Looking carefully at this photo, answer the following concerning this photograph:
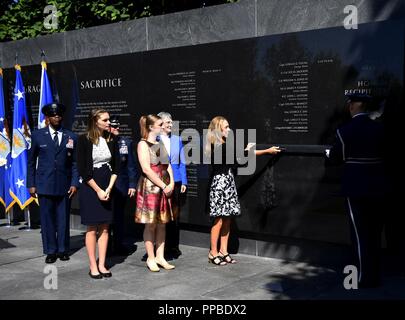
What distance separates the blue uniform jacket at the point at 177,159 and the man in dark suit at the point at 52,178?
1.36 meters

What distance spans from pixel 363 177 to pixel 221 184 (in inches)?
70.0

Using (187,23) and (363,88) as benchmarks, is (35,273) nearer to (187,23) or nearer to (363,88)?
(187,23)

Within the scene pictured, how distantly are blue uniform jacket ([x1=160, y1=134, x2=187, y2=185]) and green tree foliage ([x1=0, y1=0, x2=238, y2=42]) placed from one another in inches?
182

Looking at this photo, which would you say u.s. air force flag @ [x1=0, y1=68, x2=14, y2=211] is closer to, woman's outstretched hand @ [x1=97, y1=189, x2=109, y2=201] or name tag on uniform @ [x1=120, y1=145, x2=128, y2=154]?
name tag on uniform @ [x1=120, y1=145, x2=128, y2=154]

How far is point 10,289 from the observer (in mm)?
5773

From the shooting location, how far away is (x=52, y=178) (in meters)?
7.04

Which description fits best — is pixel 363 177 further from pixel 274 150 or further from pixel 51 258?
pixel 51 258

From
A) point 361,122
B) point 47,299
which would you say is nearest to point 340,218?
point 361,122

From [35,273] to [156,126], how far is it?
2.29 m

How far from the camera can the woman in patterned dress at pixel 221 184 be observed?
255 inches

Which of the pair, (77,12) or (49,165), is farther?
(77,12)

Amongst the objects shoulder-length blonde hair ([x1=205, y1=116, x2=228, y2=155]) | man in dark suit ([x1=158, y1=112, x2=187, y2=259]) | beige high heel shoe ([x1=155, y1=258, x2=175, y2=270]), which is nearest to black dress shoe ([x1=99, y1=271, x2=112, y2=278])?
beige high heel shoe ([x1=155, y1=258, x2=175, y2=270])

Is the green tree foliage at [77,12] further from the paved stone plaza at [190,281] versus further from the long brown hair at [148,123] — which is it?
the paved stone plaza at [190,281]

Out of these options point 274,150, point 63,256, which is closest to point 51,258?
point 63,256
